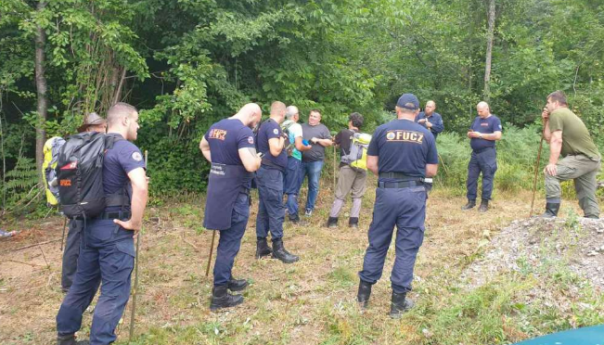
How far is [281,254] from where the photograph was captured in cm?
571

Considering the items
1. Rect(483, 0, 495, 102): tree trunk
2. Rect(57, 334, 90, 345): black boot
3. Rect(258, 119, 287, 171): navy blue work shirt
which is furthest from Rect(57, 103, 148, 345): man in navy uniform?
Rect(483, 0, 495, 102): tree trunk

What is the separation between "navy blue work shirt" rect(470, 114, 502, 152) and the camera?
7.55 m

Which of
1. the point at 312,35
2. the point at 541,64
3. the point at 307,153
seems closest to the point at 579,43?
the point at 541,64

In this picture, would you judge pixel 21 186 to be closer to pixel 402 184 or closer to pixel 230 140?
pixel 230 140

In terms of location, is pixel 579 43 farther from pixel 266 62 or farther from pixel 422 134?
pixel 422 134

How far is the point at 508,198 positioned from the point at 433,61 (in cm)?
708

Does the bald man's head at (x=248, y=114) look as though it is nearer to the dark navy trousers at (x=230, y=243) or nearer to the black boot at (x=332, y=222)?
the dark navy trousers at (x=230, y=243)

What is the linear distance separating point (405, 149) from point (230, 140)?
1672 mm

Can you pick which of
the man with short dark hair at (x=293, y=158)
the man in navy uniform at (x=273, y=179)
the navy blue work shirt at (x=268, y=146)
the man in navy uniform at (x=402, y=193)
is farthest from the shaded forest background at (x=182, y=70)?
the man in navy uniform at (x=402, y=193)

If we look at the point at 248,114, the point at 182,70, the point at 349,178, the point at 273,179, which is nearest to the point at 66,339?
the point at 248,114

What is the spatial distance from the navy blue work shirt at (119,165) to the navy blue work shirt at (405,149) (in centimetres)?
216

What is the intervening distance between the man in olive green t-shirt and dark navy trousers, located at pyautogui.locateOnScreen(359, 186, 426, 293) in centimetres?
277

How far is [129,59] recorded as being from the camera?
24.0 ft

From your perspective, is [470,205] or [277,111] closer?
[277,111]
